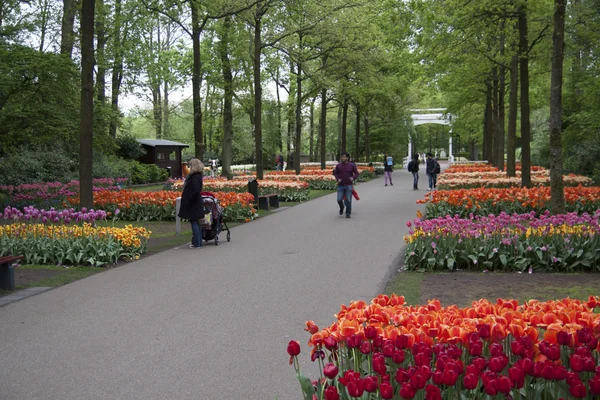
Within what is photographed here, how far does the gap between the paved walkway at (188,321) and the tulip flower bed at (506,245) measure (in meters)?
0.64

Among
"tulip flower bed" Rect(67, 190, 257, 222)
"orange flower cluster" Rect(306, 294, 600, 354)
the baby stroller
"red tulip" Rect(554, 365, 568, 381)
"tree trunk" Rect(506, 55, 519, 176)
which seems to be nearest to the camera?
"red tulip" Rect(554, 365, 568, 381)

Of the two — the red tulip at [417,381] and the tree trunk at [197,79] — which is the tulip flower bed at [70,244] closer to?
the red tulip at [417,381]

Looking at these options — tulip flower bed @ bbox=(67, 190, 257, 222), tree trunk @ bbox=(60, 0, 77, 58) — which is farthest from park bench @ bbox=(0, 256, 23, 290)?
tree trunk @ bbox=(60, 0, 77, 58)

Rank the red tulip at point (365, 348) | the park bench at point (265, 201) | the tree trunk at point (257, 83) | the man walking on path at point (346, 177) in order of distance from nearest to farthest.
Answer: the red tulip at point (365, 348) < the man walking on path at point (346, 177) < the park bench at point (265, 201) < the tree trunk at point (257, 83)

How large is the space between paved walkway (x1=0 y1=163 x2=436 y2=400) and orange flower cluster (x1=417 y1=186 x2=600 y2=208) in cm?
408

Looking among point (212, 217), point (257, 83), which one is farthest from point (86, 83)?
point (257, 83)

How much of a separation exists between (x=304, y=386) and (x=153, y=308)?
4453 mm

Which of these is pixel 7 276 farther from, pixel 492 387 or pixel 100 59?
pixel 100 59

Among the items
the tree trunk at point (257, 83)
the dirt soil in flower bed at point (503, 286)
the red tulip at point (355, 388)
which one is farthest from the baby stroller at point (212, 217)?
the tree trunk at point (257, 83)

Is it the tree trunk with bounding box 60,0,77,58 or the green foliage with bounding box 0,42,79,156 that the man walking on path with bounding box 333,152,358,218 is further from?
the tree trunk with bounding box 60,0,77,58

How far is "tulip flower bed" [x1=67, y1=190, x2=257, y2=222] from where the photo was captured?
17.5 meters

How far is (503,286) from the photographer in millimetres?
8125

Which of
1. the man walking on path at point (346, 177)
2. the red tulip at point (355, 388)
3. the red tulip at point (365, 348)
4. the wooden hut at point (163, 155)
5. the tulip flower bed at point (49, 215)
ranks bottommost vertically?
the red tulip at point (355, 388)

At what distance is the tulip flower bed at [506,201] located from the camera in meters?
15.4
